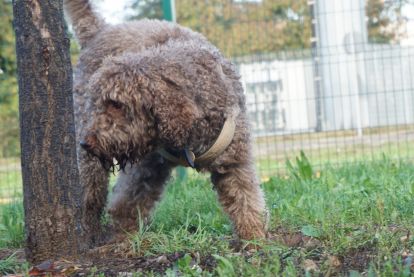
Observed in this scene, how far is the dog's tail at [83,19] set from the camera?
5340 millimetres

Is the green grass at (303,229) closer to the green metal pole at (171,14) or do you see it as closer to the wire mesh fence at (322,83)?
the green metal pole at (171,14)

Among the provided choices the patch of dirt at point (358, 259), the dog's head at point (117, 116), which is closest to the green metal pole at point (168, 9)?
the dog's head at point (117, 116)

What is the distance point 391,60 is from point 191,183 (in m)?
2.94

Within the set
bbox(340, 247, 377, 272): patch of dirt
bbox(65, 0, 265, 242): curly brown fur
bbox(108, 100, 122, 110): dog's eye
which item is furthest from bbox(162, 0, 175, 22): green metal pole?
bbox(340, 247, 377, 272): patch of dirt

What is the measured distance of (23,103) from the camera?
3.71m

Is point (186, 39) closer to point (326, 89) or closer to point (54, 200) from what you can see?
point (54, 200)

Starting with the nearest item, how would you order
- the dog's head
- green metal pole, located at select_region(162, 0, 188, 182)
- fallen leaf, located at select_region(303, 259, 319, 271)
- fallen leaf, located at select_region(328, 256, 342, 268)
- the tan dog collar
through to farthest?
fallen leaf, located at select_region(303, 259, 319, 271), fallen leaf, located at select_region(328, 256, 342, 268), the dog's head, the tan dog collar, green metal pole, located at select_region(162, 0, 188, 182)

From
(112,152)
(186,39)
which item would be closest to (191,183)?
(186,39)

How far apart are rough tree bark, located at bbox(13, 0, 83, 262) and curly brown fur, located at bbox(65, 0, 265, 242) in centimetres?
19

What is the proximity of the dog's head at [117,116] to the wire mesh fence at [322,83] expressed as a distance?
400 cm

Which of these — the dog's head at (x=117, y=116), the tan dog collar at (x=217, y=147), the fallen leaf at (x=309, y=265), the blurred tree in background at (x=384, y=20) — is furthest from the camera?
the blurred tree in background at (x=384, y=20)

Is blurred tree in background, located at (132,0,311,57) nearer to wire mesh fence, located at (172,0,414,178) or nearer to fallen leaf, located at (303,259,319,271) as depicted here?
wire mesh fence, located at (172,0,414,178)

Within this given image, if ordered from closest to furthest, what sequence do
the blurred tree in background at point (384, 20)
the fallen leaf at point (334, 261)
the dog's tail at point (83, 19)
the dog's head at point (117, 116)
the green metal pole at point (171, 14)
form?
the fallen leaf at point (334, 261) → the dog's head at point (117, 116) → the dog's tail at point (83, 19) → the green metal pole at point (171, 14) → the blurred tree in background at point (384, 20)

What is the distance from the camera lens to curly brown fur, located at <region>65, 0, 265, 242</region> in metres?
3.84
